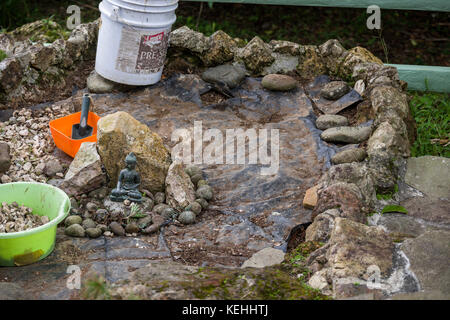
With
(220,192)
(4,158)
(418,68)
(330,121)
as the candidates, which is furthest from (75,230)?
(418,68)

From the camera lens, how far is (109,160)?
4.52m

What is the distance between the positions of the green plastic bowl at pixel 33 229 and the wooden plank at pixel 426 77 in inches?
159

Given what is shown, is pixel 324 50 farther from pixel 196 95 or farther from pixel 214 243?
pixel 214 243

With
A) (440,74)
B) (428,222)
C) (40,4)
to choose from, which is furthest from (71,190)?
(40,4)

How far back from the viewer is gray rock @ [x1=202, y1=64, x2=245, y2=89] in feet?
19.9

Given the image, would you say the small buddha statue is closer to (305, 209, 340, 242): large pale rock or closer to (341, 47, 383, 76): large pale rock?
(305, 209, 340, 242): large pale rock

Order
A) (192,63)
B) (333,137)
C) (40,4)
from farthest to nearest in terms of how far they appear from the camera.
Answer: (40,4)
(192,63)
(333,137)

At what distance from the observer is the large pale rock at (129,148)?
447 cm

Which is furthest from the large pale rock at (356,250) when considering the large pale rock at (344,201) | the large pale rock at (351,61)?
the large pale rock at (351,61)

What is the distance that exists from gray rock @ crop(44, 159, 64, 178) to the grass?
2967mm

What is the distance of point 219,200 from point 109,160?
2.96ft

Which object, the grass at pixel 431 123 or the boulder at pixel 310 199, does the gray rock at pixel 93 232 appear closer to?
the boulder at pixel 310 199

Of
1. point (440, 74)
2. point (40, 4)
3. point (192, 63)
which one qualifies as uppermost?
point (440, 74)

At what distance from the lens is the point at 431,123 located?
5.70 metres
